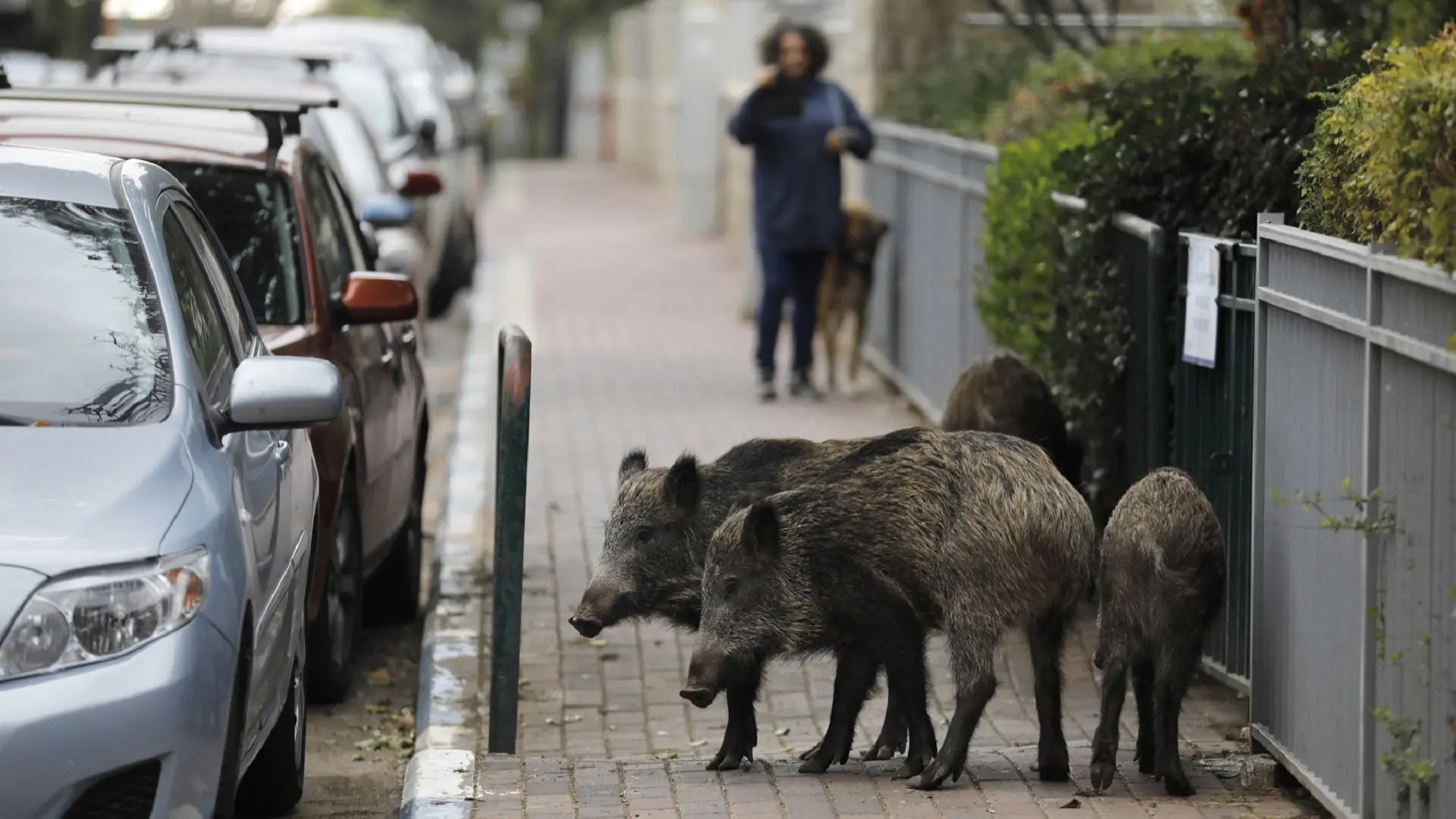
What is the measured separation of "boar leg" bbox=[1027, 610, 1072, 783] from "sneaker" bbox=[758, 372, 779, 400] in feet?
27.4

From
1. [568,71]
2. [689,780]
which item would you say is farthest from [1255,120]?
[568,71]

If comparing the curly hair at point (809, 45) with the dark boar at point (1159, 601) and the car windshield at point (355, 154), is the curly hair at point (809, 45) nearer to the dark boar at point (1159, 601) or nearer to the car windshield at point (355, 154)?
the car windshield at point (355, 154)

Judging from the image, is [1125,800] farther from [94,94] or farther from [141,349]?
[94,94]

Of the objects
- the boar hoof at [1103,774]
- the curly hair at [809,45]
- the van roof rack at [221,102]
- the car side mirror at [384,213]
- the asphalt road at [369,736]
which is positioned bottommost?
the asphalt road at [369,736]

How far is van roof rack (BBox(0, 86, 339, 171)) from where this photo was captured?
8336 millimetres

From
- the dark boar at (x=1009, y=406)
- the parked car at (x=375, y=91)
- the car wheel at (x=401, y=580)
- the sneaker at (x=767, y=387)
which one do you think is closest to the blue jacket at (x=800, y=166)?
the sneaker at (x=767, y=387)

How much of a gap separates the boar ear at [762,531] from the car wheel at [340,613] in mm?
1779

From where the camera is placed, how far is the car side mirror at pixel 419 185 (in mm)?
13734

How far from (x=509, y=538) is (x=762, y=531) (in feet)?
2.67

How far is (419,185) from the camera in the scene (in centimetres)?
1374

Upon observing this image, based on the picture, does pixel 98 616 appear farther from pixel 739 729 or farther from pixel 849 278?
pixel 849 278

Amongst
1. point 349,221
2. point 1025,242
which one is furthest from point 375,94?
point 349,221

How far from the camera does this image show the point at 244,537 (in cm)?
534

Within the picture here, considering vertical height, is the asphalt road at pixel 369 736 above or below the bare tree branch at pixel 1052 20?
below
